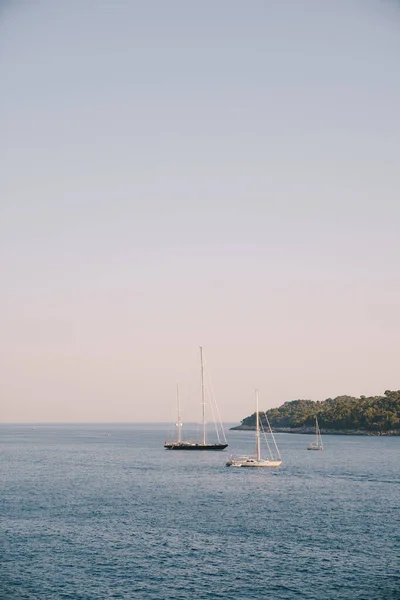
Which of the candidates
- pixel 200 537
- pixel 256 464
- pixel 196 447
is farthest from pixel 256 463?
pixel 200 537

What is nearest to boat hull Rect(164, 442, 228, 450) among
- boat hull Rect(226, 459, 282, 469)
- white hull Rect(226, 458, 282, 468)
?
white hull Rect(226, 458, 282, 468)

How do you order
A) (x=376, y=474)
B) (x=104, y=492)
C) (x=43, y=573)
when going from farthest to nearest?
(x=376, y=474) → (x=104, y=492) → (x=43, y=573)

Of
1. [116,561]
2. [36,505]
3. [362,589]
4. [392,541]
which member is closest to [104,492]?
[36,505]

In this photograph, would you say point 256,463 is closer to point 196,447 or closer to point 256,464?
point 256,464

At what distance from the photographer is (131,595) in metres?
44.6

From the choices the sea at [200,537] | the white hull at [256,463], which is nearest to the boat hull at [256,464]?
the white hull at [256,463]

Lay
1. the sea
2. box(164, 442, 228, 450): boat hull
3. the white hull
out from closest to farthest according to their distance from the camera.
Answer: the sea < the white hull < box(164, 442, 228, 450): boat hull

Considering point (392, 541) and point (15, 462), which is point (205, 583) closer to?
point (392, 541)

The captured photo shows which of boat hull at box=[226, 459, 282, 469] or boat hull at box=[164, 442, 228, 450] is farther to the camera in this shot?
boat hull at box=[164, 442, 228, 450]

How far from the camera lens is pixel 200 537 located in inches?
2368

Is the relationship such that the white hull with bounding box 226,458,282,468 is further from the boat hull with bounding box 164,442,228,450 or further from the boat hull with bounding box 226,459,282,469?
the boat hull with bounding box 164,442,228,450

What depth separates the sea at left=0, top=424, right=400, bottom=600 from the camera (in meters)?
46.2

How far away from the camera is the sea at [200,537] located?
151 ft

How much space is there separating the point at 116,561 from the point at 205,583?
9.62 m
